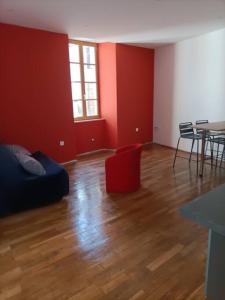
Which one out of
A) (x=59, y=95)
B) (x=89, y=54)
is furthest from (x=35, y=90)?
(x=89, y=54)

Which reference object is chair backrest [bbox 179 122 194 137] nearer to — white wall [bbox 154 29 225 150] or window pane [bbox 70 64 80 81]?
white wall [bbox 154 29 225 150]

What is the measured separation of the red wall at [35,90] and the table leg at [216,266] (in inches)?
152

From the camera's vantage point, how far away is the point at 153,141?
6.77 metres

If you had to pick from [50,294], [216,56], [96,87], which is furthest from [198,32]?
[50,294]

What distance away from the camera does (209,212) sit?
99 cm

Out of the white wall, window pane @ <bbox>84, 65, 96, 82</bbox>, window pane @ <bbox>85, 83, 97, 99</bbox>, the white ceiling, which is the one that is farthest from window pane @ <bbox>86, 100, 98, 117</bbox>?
the white wall

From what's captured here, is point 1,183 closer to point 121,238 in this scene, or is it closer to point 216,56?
point 121,238

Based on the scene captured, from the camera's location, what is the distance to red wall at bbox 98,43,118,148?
5484mm

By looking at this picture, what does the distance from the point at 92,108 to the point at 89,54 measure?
130 centimetres

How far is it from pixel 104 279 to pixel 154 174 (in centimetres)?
259

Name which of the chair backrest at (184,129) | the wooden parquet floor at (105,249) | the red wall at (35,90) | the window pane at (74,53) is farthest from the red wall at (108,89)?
the wooden parquet floor at (105,249)

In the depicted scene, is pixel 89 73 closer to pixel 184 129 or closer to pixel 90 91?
pixel 90 91

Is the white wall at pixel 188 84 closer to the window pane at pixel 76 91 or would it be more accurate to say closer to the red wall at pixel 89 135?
the red wall at pixel 89 135

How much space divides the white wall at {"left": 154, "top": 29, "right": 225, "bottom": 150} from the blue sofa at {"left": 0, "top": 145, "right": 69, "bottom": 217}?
3.67m
